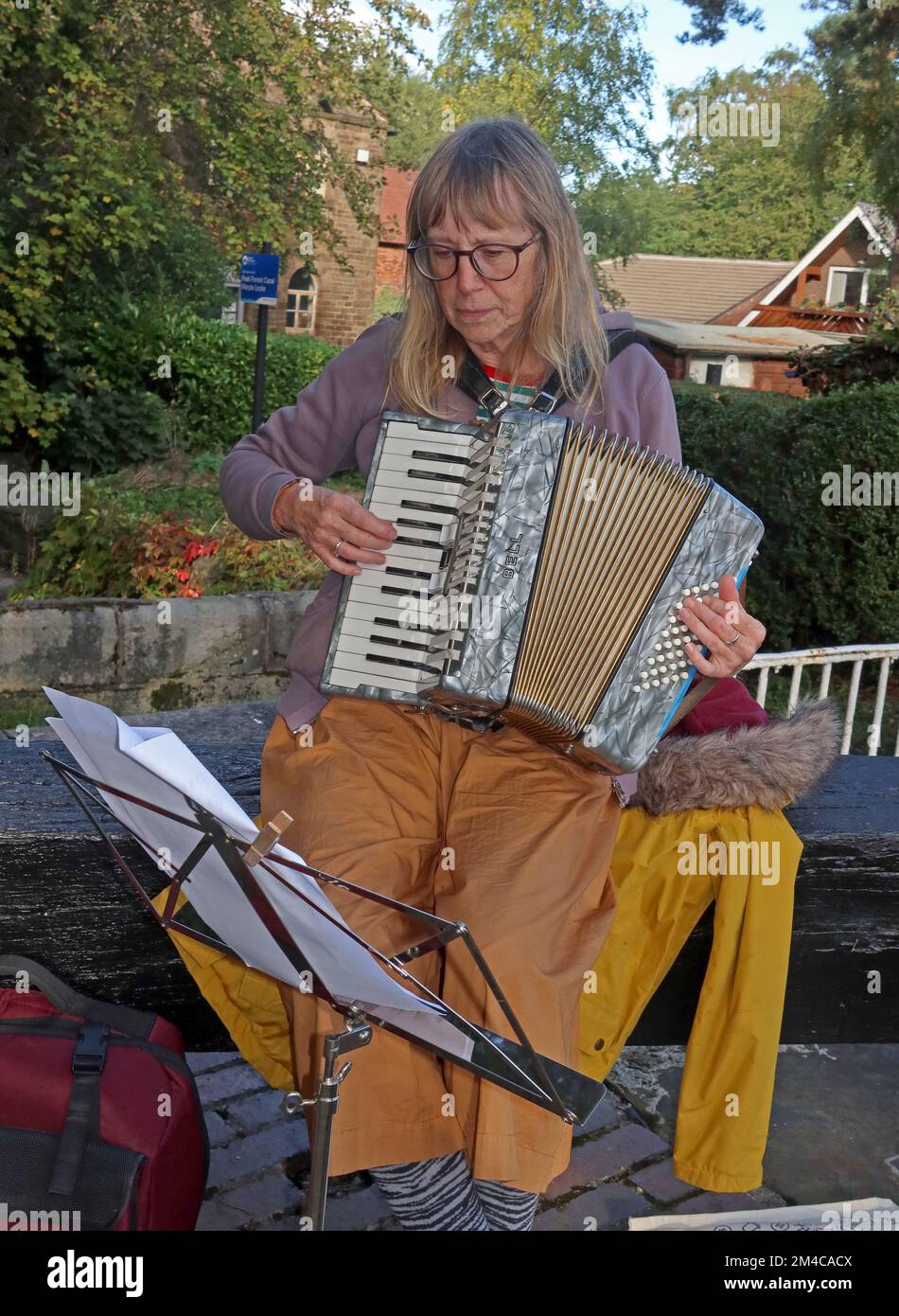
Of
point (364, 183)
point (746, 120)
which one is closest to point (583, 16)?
point (364, 183)

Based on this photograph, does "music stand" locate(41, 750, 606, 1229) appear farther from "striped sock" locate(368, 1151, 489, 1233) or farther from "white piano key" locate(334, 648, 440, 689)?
"white piano key" locate(334, 648, 440, 689)

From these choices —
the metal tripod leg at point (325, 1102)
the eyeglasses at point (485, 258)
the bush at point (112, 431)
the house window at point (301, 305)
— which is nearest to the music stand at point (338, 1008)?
the metal tripod leg at point (325, 1102)

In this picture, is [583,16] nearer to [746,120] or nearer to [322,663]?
[746,120]

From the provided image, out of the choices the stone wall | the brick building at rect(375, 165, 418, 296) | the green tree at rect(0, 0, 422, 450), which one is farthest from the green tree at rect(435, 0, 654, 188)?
the stone wall

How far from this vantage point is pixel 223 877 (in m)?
1.53

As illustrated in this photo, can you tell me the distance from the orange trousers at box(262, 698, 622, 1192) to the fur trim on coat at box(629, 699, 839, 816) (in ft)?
0.47

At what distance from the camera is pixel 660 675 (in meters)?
2.15

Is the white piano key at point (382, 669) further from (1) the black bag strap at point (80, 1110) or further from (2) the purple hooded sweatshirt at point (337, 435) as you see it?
(1) the black bag strap at point (80, 1110)

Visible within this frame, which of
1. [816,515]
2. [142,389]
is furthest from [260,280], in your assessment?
[816,515]

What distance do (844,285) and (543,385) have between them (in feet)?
124

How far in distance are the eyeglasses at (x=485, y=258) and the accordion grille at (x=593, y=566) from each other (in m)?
0.40

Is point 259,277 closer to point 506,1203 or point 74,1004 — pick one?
point 74,1004

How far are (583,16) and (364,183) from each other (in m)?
17.6

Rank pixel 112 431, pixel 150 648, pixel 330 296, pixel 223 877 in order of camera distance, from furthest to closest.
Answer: pixel 330 296, pixel 112 431, pixel 150 648, pixel 223 877
